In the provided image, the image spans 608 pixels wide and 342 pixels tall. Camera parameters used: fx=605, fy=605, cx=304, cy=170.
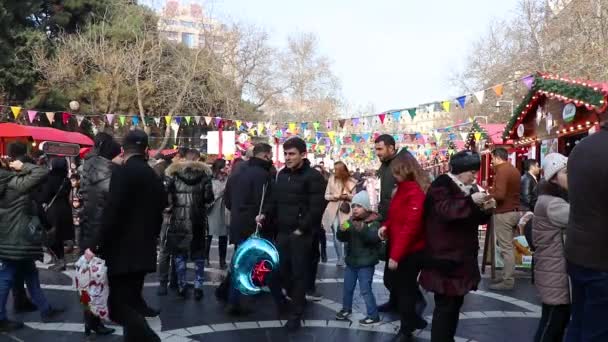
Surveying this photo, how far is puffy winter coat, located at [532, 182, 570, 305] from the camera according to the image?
451cm

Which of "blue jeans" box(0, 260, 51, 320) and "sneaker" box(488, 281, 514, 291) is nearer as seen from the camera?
"blue jeans" box(0, 260, 51, 320)

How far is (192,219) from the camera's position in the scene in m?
7.43

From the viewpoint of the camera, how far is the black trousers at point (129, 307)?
4426 mm

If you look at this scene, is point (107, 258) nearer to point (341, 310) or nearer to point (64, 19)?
point (341, 310)

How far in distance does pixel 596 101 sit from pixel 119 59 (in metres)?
25.1

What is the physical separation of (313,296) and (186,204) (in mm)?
1964

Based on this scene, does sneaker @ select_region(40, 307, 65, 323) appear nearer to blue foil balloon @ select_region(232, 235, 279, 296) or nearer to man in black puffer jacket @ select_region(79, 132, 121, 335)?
man in black puffer jacket @ select_region(79, 132, 121, 335)

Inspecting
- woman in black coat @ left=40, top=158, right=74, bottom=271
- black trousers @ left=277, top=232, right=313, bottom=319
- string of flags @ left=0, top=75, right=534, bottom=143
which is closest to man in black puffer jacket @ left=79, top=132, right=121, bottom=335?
black trousers @ left=277, top=232, right=313, bottom=319

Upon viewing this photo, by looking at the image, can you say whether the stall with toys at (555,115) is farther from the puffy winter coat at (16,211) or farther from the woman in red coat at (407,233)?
the puffy winter coat at (16,211)

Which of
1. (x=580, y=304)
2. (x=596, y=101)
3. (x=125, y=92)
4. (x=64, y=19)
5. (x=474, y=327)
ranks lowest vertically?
(x=474, y=327)

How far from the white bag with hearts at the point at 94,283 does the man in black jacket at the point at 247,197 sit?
1.86 metres

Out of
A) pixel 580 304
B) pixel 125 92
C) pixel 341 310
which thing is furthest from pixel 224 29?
pixel 580 304

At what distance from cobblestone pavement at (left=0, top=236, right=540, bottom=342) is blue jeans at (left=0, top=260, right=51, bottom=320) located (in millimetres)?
238

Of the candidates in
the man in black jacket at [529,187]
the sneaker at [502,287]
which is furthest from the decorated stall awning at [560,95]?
the sneaker at [502,287]
